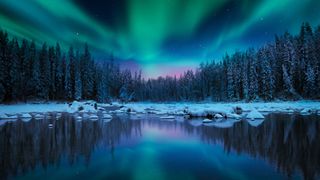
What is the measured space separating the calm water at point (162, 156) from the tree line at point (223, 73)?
4172 centimetres

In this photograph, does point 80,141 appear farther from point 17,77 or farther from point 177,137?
point 17,77

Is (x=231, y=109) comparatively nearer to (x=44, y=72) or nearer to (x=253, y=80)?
(x=253, y=80)

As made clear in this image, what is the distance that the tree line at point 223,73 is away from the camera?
54531 millimetres

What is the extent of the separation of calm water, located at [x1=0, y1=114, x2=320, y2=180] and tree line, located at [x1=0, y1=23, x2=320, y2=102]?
137ft

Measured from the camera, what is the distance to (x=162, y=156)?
11.1 m

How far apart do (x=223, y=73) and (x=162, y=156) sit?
82192 millimetres

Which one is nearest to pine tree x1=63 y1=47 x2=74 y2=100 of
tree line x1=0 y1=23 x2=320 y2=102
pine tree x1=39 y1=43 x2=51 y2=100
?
tree line x1=0 y1=23 x2=320 y2=102

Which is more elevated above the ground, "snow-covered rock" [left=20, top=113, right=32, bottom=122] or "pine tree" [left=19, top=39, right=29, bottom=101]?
"pine tree" [left=19, top=39, right=29, bottom=101]

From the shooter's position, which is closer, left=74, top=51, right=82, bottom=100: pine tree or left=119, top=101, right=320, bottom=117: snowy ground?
left=119, top=101, right=320, bottom=117: snowy ground

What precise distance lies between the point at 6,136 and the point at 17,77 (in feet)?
145

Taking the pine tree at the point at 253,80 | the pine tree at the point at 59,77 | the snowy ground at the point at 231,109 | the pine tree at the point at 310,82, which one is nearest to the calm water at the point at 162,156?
the snowy ground at the point at 231,109

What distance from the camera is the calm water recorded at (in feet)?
26.7

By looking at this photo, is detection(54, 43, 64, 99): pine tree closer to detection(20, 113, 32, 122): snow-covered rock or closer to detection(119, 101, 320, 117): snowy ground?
detection(119, 101, 320, 117): snowy ground

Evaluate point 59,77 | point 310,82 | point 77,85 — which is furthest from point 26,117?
point 310,82
